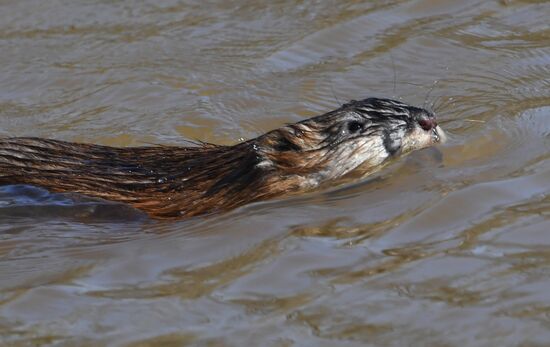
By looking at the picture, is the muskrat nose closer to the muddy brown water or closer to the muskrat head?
the muskrat head

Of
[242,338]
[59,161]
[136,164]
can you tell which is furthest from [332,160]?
[242,338]

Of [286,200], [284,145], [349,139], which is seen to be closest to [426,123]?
[349,139]

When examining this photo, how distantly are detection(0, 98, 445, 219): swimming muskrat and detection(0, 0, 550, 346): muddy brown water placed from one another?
0.13 metres

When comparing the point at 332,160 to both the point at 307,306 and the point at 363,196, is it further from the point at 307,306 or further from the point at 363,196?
the point at 307,306

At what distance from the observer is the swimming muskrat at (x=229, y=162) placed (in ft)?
23.2

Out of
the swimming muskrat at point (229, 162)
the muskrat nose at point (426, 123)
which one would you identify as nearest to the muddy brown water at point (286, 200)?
the swimming muskrat at point (229, 162)

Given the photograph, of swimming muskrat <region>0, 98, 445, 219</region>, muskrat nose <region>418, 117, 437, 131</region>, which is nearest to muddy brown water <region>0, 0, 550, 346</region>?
swimming muskrat <region>0, 98, 445, 219</region>

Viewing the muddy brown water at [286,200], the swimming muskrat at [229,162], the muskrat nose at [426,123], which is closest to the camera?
the muddy brown water at [286,200]

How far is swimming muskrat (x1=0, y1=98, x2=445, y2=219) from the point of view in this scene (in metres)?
7.08

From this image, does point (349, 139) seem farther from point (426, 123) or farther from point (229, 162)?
point (229, 162)

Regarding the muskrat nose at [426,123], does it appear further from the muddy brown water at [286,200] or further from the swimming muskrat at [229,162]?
Result: the muddy brown water at [286,200]

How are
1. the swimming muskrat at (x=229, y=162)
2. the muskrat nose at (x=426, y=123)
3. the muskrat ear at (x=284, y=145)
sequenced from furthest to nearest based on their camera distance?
the muskrat nose at (x=426, y=123), the muskrat ear at (x=284, y=145), the swimming muskrat at (x=229, y=162)

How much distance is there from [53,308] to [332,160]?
2.21 metres

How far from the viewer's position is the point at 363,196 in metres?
7.12
